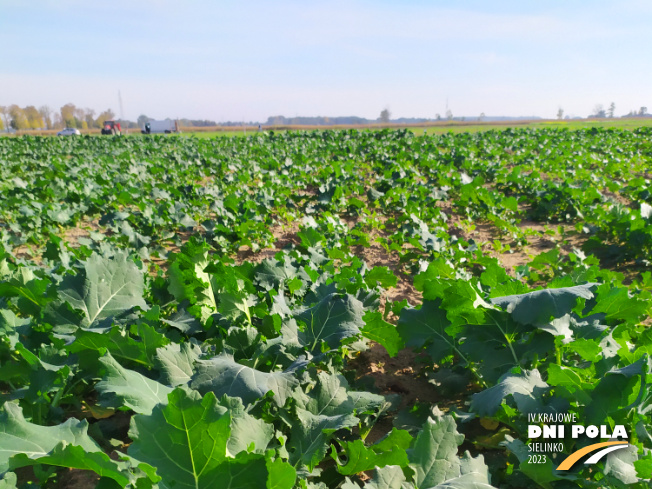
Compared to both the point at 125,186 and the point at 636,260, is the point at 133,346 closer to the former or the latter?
the point at 636,260

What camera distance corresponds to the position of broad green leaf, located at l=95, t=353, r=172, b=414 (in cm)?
160

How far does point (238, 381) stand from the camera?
1.90 meters

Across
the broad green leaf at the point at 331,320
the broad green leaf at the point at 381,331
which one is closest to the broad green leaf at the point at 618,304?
the broad green leaf at the point at 381,331

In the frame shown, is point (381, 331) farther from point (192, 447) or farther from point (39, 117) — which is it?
point (39, 117)

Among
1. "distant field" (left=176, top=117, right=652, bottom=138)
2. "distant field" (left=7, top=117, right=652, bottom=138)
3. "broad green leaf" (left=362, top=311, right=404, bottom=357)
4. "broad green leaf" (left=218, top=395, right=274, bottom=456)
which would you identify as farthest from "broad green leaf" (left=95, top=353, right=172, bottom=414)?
"distant field" (left=176, top=117, right=652, bottom=138)

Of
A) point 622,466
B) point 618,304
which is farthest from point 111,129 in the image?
point 622,466

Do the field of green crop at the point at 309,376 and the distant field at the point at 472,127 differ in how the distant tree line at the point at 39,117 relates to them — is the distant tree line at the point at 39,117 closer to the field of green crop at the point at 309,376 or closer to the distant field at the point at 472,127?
the distant field at the point at 472,127

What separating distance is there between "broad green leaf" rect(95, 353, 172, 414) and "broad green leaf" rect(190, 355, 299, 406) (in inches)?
6.9

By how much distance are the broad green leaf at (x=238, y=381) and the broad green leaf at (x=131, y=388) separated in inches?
6.9

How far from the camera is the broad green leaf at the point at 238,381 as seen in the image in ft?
6.08

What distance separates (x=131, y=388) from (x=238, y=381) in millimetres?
455

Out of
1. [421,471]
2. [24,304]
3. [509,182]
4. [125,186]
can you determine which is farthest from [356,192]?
[421,471]

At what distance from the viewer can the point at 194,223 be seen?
656 cm

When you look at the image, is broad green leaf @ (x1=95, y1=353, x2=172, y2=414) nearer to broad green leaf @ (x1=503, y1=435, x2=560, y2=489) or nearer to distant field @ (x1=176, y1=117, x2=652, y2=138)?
broad green leaf @ (x1=503, y1=435, x2=560, y2=489)
